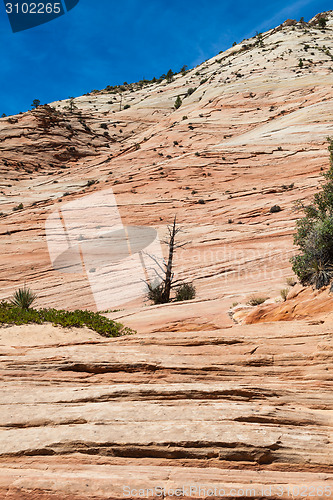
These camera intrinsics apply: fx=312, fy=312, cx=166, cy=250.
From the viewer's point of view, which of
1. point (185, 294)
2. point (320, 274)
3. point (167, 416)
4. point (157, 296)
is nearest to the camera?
point (167, 416)

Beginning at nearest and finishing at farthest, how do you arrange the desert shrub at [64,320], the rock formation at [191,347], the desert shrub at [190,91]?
1. the rock formation at [191,347]
2. the desert shrub at [64,320]
3. the desert shrub at [190,91]

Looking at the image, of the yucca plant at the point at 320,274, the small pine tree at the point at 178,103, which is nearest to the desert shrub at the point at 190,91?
the small pine tree at the point at 178,103

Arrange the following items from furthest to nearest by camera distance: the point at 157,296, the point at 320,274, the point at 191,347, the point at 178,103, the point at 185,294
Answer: the point at 178,103, the point at 157,296, the point at 185,294, the point at 320,274, the point at 191,347

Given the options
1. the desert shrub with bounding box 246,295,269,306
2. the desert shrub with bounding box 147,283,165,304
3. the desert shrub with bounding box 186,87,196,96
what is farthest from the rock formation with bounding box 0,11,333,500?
the desert shrub with bounding box 186,87,196,96

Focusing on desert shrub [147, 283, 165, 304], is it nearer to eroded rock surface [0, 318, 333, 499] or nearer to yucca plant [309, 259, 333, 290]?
yucca plant [309, 259, 333, 290]

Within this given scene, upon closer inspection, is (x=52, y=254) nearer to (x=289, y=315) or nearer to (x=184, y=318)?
(x=184, y=318)

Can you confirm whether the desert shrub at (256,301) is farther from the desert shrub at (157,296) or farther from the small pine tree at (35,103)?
the small pine tree at (35,103)

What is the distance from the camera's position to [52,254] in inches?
983

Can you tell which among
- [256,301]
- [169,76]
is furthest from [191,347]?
[169,76]

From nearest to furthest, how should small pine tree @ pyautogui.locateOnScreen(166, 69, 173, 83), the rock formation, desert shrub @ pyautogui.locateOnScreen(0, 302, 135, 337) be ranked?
the rock formation
desert shrub @ pyautogui.locateOnScreen(0, 302, 135, 337)
small pine tree @ pyautogui.locateOnScreen(166, 69, 173, 83)

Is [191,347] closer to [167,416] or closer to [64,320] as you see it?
[167,416]

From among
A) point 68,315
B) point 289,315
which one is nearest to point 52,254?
point 68,315

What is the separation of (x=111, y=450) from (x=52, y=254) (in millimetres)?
22826

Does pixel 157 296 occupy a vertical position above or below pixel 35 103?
below
